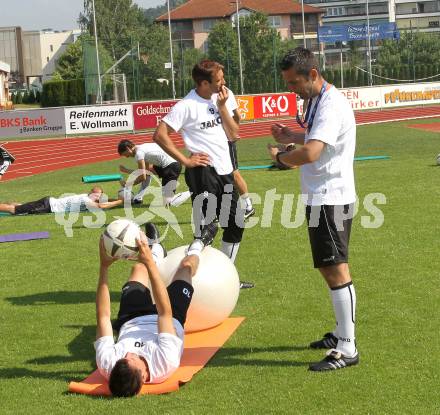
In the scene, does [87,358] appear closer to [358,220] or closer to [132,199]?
[358,220]

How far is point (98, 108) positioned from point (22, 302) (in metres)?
24.7

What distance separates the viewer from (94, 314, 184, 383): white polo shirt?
230 inches

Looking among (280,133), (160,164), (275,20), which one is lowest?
(160,164)

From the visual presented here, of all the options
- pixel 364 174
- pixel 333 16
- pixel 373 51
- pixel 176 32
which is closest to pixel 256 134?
pixel 364 174

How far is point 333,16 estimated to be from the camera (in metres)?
152

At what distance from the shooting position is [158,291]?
19.4 feet

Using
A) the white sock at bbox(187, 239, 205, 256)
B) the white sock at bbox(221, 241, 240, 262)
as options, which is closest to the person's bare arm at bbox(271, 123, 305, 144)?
the white sock at bbox(187, 239, 205, 256)

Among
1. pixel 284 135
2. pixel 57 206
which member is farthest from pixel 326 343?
Answer: pixel 57 206

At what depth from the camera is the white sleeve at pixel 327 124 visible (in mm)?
5754

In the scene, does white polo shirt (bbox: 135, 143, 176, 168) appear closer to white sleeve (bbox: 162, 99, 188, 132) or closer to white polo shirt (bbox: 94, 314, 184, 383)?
white sleeve (bbox: 162, 99, 188, 132)

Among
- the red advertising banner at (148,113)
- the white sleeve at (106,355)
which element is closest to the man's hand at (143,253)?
the white sleeve at (106,355)

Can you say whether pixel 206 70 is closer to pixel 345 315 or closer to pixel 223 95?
pixel 223 95

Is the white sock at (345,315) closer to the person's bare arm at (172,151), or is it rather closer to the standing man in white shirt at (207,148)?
the standing man in white shirt at (207,148)

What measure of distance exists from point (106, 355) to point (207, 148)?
314cm
